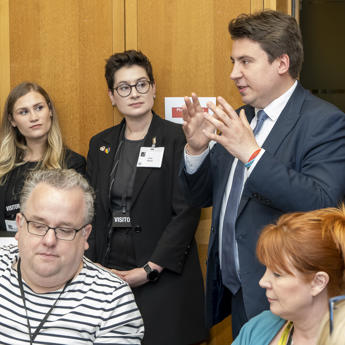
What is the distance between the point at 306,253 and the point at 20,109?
7.94 ft

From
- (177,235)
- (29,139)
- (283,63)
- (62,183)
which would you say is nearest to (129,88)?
(29,139)

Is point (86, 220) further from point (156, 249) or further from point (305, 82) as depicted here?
point (305, 82)

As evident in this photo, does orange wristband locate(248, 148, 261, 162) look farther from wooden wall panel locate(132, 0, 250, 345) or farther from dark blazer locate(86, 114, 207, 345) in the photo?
wooden wall panel locate(132, 0, 250, 345)

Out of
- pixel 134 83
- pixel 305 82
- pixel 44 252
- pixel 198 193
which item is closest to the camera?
pixel 44 252

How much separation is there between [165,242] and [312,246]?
60.7 inches

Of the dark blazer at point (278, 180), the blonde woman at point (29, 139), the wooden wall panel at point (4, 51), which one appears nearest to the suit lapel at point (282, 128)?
the dark blazer at point (278, 180)

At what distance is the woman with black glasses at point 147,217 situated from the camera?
3363mm

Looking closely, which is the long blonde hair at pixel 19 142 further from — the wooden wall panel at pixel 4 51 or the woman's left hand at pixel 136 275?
the woman's left hand at pixel 136 275

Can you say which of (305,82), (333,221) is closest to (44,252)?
(333,221)

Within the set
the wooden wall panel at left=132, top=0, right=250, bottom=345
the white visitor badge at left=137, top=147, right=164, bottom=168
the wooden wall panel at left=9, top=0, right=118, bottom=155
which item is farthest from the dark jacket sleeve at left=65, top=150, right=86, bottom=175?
the wooden wall panel at left=132, top=0, right=250, bottom=345

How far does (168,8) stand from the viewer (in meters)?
3.89

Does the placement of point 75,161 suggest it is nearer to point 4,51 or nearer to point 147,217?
point 147,217

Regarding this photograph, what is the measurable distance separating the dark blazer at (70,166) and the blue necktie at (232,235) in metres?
1.37

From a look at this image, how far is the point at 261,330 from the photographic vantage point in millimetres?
2051
